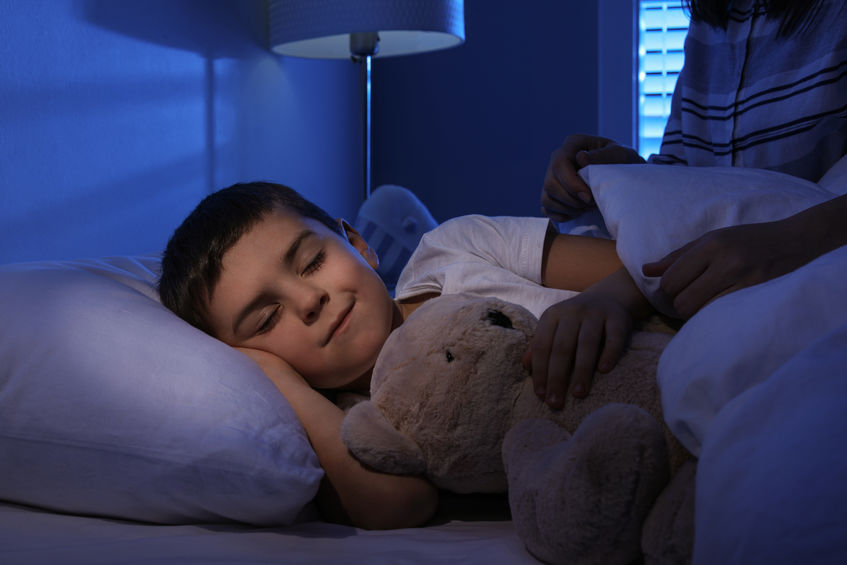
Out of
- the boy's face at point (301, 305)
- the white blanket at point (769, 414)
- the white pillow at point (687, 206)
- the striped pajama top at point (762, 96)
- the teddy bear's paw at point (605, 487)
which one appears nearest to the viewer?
the white blanket at point (769, 414)

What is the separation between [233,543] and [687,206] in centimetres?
53

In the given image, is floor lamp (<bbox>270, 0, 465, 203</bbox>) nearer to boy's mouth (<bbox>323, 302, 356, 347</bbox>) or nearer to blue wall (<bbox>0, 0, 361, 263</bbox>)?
blue wall (<bbox>0, 0, 361, 263</bbox>)

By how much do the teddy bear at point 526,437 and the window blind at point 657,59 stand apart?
87.1 inches

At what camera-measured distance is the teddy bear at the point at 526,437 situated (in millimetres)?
448

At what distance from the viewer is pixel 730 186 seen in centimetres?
73

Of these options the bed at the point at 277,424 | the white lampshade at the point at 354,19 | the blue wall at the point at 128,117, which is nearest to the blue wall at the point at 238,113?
the blue wall at the point at 128,117

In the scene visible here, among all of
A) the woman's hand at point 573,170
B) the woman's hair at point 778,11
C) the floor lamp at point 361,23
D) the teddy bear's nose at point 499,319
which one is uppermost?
the floor lamp at point 361,23

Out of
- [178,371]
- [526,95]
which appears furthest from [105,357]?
[526,95]

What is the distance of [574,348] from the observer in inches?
23.6

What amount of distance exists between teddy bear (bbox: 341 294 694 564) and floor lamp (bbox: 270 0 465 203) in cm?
138

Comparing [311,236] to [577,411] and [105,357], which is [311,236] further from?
[577,411]

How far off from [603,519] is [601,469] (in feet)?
0.10

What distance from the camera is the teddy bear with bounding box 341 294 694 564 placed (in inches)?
17.6

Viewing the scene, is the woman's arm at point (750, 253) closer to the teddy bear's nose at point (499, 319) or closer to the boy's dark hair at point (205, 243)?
the teddy bear's nose at point (499, 319)
